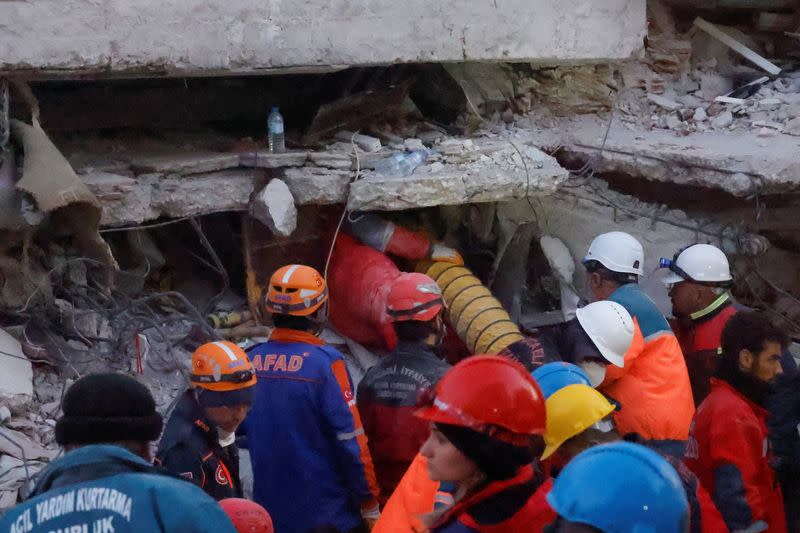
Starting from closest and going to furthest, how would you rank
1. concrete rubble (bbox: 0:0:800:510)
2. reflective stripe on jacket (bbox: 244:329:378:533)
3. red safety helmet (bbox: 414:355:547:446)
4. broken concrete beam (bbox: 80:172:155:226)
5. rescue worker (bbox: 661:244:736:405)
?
red safety helmet (bbox: 414:355:547:446) < reflective stripe on jacket (bbox: 244:329:378:533) < rescue worker (bbox: 661:244:736:405) < concrete rubble (bbox: 0:0:800:510) < broken concrete beam (bbox: 80:172:155:226)

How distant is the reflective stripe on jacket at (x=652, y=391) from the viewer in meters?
3.59

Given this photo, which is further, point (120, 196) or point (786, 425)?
point (120, 196)

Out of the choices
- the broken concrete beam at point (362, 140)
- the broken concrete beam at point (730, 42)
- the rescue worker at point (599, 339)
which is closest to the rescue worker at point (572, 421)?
the rescue worker at point (599, 339)

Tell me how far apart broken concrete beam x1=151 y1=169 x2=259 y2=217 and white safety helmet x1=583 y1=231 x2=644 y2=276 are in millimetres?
2170

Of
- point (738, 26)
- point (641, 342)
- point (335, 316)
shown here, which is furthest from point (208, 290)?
point (738, 26)

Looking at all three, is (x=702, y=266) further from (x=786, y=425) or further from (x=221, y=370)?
(x=221, y=370)

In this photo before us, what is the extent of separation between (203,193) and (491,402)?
11.6 ft

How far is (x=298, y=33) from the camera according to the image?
5.23 m

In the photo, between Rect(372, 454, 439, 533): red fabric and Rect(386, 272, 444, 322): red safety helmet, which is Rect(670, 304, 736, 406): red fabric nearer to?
Rect(386, 272, 444, 322): red safety helmet

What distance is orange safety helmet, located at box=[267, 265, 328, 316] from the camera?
3.63 m

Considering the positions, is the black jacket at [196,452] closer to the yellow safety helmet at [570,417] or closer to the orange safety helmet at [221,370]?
the orange safety helmet at [221,370]

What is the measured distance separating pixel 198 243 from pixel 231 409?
306 centimetres

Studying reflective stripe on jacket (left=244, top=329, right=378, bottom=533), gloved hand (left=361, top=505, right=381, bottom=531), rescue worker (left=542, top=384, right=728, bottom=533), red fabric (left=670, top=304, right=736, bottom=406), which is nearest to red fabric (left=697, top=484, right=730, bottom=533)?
rescue worker (left=542, top=384, right=728, bottom=533)

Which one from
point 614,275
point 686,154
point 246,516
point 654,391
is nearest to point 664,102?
point 686,154
